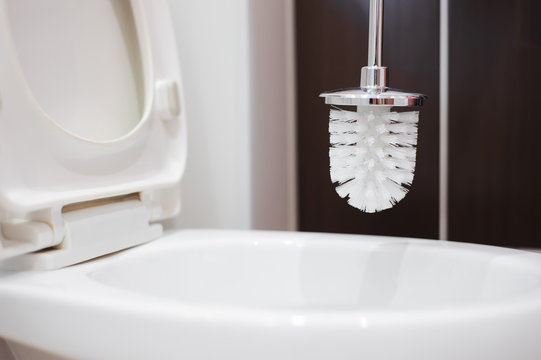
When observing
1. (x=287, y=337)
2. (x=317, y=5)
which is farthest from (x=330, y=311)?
(x=317, y=5)

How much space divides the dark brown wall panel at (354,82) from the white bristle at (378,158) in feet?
2.13

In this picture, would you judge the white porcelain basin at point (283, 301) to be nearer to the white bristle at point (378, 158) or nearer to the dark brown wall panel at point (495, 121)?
the white bristle at point (378, 158)

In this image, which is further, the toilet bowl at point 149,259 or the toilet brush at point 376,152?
the toilet brush at point 376,152

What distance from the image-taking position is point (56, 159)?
1.69 ft

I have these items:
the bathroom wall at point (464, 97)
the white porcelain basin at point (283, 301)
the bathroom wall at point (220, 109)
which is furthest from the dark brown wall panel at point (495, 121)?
the white porcelain basin at point (283, 301)

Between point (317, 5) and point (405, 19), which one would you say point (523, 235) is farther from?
point (317, 5)

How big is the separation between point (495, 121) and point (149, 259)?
805 mm

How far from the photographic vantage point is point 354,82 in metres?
1.15

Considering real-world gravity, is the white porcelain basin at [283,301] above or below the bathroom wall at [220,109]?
below

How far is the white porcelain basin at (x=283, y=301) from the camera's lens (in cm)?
32

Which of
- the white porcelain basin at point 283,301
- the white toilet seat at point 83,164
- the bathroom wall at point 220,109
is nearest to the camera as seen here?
the white porcelain basin at point 283,301

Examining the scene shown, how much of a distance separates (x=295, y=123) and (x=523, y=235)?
504mm

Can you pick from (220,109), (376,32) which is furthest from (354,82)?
(376,32)

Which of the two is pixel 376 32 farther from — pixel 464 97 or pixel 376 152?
pixel 464 97
